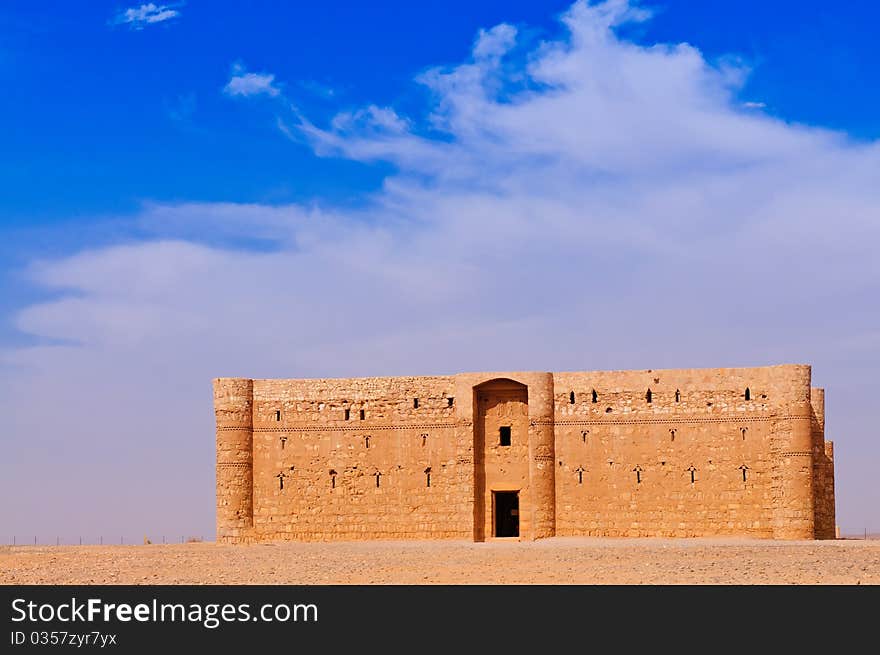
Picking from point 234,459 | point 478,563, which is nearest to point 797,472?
point 478,563

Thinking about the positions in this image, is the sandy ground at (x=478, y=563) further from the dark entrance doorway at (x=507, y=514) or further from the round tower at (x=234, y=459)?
the round tower at (x=234, y=459)

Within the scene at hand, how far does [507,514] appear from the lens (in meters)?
44.6

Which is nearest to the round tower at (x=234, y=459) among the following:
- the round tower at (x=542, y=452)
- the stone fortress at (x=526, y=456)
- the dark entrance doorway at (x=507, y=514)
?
the stone fortress at (x=526, y=456)

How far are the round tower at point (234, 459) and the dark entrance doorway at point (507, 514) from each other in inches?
347

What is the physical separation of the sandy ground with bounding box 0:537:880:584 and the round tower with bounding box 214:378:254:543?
3.99 m

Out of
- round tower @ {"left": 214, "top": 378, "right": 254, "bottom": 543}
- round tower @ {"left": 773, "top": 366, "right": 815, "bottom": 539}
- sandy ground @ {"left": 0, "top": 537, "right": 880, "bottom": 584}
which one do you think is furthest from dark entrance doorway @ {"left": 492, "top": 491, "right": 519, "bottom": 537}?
round tower @ {"left": 773, "top": 366, "right": 815, "bottom": 539}

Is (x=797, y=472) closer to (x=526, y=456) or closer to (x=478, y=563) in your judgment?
(x=526, y=456)

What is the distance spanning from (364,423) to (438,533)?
465 cm

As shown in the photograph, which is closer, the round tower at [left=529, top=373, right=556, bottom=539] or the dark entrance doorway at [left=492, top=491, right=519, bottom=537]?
the round tower at [left=529, top=373, right=556, bottom=539]

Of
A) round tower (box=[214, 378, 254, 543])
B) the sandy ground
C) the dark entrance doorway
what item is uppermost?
round tower (box=[214, 378, 254, 543])

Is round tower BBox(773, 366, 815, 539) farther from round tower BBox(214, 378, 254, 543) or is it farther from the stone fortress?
round tower BBox(214, 378, 254, 543)

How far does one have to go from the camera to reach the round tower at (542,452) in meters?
43.1

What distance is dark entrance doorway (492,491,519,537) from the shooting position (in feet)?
146
